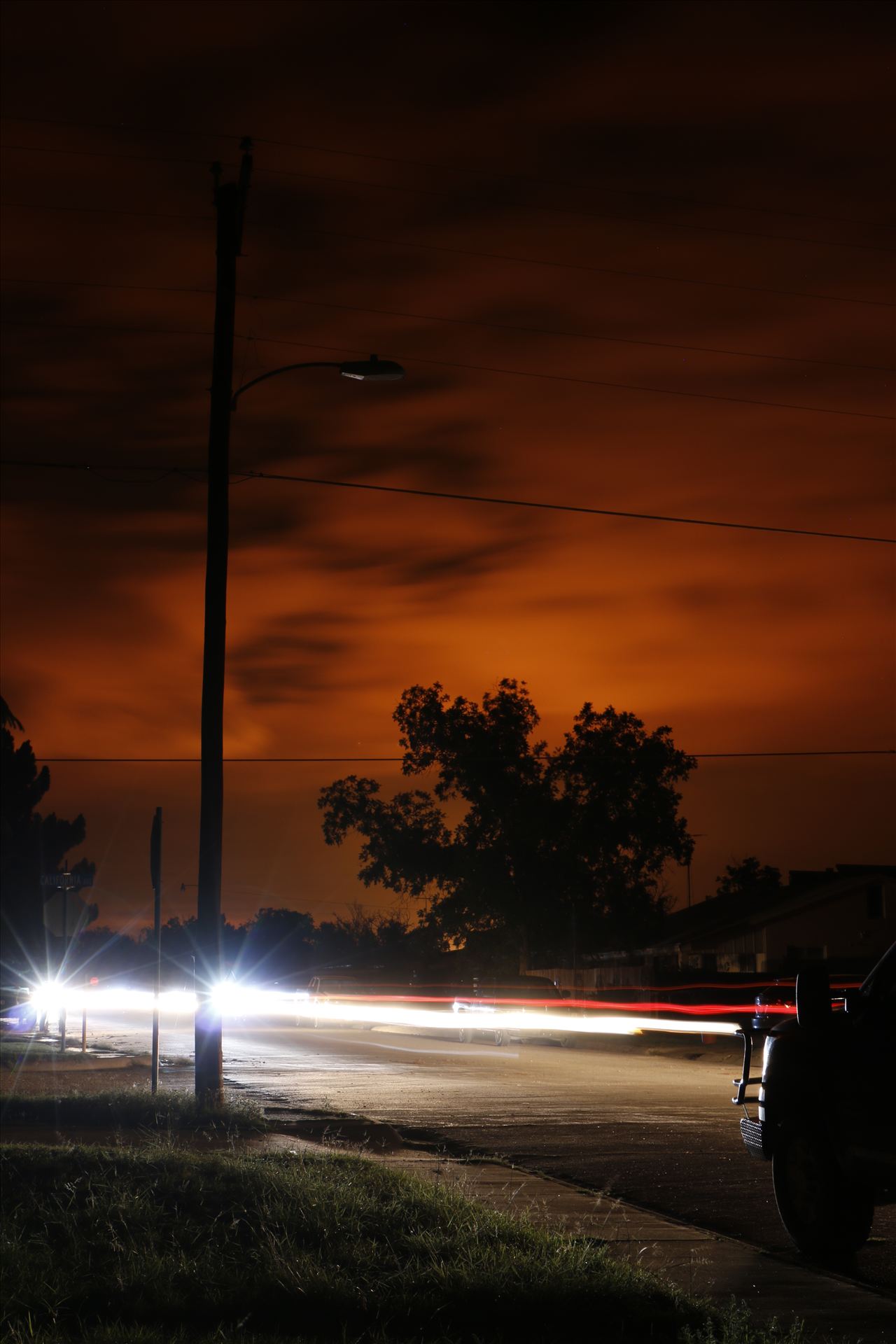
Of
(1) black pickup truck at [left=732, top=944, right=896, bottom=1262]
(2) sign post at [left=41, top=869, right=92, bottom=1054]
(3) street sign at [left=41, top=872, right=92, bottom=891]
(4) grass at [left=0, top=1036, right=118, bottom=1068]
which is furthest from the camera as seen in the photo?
(3) street sign at [left=41, top=872, right=92, bottom=891]

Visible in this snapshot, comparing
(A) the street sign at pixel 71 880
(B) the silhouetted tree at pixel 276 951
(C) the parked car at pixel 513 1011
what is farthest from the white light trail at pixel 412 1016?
(B) the silhouetted tree at pixel 276 951

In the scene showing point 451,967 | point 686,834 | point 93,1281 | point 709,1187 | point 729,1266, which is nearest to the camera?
point 93,1281

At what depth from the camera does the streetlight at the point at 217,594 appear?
16.9 meters

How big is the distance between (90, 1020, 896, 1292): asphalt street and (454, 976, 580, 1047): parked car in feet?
3.06

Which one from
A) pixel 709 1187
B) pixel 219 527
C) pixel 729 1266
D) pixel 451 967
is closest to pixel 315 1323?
pixel 729 1266

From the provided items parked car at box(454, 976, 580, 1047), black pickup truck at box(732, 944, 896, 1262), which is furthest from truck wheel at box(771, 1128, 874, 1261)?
parked car at box(454, 976, 580, 1047)

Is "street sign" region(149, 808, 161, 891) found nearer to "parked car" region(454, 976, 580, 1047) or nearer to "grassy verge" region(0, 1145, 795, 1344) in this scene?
"grassy verge" region(0, 1145, 795, 1344)

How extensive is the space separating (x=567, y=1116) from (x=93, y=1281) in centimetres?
973

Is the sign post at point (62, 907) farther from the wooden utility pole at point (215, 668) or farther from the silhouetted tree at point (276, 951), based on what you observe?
the silhouetted tree at point (276, 951)

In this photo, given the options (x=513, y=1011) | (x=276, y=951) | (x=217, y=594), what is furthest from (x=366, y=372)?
(x=276, y=951)

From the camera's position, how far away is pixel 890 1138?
8.36 m

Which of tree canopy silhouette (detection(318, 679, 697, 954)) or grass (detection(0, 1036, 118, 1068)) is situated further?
tree canopy silhouette (detection(318, 679, 697, 954))

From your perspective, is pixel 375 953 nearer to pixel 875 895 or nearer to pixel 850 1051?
pixel 875 895

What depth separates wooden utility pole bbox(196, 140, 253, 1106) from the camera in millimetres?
16844
